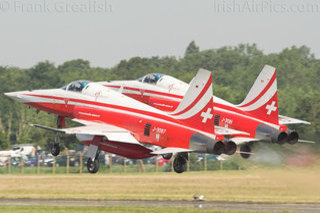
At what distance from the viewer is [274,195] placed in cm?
6719

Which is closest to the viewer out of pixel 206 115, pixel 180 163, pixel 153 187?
pixel 206 115

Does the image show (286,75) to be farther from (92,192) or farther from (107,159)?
(92,192)

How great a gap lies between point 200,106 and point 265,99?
28.2 ft

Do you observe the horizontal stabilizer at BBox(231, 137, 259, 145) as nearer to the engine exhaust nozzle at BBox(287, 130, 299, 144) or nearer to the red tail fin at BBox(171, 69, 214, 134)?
the engine exhaust nozzle at BBox(287, 130, 299, 144)

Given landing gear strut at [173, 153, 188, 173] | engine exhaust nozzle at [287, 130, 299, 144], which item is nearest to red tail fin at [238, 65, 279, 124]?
engine exhaust nozzle at [287, 130, 299, 144]

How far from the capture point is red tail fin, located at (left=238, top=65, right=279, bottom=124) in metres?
50.5

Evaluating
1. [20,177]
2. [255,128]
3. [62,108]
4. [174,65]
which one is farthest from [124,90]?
[174,65]

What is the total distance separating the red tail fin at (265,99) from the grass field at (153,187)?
11855mm

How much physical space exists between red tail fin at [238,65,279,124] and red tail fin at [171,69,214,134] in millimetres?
7821

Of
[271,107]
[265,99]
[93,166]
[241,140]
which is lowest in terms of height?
[93,166]

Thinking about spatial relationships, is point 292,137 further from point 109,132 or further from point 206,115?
point 109,132

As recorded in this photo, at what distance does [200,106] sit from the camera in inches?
1719

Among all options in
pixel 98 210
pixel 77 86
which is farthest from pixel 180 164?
pixel 98 210

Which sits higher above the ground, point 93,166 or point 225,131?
point 225,131
